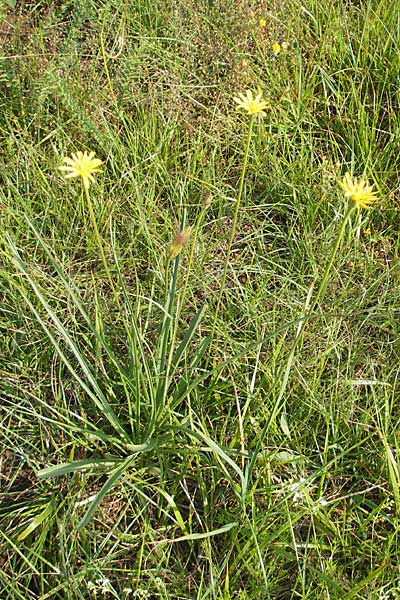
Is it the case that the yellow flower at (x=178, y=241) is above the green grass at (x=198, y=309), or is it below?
above

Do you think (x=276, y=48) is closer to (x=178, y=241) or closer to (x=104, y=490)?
(x=178, y=241)

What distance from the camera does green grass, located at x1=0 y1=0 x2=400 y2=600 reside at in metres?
1.35

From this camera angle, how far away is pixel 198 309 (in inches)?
67.0

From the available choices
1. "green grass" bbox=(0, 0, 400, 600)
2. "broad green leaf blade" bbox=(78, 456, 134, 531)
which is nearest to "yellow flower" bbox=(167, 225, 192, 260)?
"green grass" bbox=(0, 0, 400, 600)

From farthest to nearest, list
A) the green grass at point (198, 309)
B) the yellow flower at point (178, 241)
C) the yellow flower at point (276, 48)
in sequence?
the yellow flower at point (276, 48)
the green grass at point (198, 309)
the yellow flower at point (178, 241)

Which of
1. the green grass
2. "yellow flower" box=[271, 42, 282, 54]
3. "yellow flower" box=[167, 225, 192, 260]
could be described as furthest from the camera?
"yellow flower" box=[271, 42, 282, 54]

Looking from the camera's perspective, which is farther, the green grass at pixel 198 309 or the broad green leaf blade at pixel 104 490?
the green grass at pixel 198 309

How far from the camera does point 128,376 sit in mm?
1484

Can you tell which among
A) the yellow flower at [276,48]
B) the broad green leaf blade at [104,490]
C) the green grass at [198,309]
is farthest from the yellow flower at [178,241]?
the yellow flower at [276,48]

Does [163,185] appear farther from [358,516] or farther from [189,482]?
[358,516]

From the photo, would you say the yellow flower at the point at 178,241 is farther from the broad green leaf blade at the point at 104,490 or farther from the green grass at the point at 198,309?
the broad green leaf blade at the point at 104,490

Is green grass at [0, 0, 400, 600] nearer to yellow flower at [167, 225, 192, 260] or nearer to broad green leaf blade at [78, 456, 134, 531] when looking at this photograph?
broad green leaf blade at [78, 456, 134, 531]

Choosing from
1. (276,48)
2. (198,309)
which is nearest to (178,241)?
(198,309)

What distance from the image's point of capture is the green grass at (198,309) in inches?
53.2
